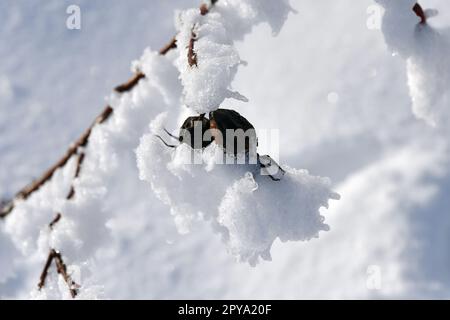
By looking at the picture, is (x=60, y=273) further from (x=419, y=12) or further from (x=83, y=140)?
(x=419, y=12)

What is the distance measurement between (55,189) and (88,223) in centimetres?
42

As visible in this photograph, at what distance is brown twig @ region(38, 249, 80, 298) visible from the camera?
5.79ft

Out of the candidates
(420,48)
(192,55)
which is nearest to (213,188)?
(192,55)

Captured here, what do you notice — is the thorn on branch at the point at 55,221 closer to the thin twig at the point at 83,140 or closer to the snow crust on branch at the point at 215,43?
the thin twig at the point at 83,140

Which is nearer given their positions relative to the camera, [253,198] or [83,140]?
[253,198]

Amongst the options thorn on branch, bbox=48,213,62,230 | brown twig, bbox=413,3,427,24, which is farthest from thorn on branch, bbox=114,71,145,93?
brown twig, bbox=413,3,427,24

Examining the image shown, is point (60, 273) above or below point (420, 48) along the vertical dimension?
below

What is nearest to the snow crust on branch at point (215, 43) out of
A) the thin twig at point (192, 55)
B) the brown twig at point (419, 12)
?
the thin twig at point (192, 55)

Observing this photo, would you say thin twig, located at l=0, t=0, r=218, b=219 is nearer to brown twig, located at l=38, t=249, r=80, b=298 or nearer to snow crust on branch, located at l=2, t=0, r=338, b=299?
snow crust on branch, located at l=2, t=0, r=338, b=299

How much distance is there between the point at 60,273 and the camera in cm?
187

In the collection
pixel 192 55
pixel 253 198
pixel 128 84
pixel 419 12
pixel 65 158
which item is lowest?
pixel 253 198

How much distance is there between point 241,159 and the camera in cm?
119
